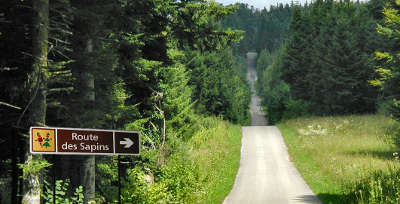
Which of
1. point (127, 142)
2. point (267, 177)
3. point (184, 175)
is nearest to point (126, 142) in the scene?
point (127, 142)

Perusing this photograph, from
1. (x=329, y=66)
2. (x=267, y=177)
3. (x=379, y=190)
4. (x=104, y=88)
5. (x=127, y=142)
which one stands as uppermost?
(x=329, y=66)

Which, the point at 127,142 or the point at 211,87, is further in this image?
the point at 211,87

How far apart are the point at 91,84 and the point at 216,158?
1574cm

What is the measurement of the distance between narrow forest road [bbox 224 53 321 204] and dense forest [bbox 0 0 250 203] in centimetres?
239

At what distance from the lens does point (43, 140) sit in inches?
292

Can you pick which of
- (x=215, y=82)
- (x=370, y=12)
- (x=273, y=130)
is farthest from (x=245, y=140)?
(x=370, y=12)

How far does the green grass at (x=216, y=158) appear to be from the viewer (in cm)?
2048

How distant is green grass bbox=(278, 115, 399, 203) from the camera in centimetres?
2055

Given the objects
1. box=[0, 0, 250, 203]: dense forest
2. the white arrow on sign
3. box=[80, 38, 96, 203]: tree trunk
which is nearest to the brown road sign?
the white arrow on sign

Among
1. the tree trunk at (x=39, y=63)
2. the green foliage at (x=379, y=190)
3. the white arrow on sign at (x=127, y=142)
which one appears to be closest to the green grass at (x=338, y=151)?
the green foliage at (x=379, y=190)

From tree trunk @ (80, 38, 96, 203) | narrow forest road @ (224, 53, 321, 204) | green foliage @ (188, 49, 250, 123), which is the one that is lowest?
narrow forest road @ (224, 53, 321, 204)

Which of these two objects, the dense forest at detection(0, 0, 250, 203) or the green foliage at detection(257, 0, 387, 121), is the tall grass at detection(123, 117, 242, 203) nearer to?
the dense forest at detection(0, 0, 250, 203)

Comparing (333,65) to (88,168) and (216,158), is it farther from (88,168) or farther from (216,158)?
(88,168)

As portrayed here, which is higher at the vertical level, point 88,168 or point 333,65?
point 333,65
